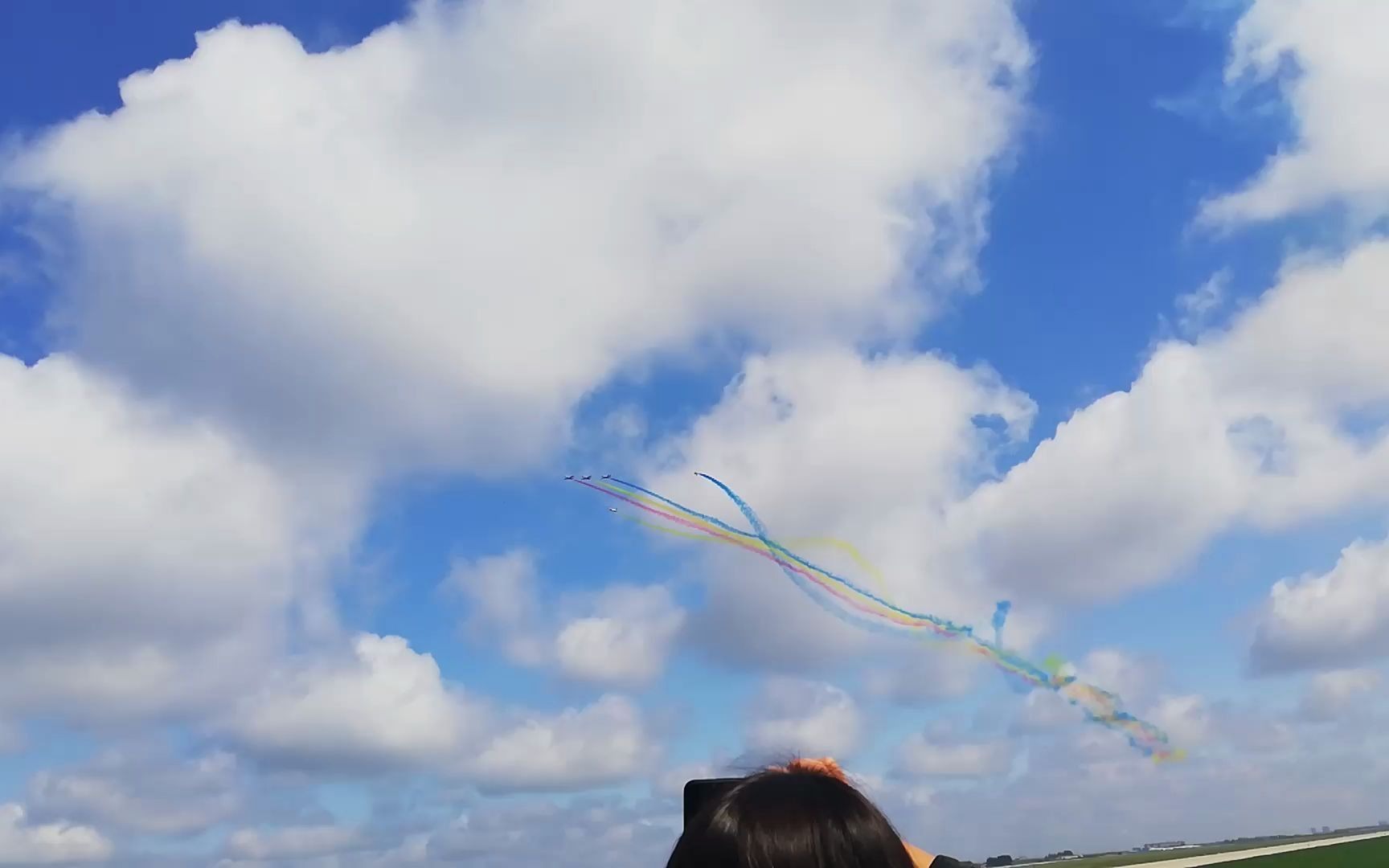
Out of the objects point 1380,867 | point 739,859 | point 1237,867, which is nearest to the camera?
point 739,859

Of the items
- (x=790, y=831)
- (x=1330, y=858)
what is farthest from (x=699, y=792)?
(x=1330, y=858)

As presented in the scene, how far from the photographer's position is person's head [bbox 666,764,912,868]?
142 inches

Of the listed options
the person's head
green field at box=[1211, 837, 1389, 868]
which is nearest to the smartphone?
the person's head

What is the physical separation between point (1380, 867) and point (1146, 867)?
139 feet

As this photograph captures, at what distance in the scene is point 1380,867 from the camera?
97062 millimetres

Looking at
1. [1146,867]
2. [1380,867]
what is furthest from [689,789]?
[1146,867]

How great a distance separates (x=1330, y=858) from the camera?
117750 mm

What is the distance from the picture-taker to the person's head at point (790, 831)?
3611 millimetres

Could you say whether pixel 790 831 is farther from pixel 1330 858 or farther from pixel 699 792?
pixel 1330 858

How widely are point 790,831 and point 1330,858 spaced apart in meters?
140

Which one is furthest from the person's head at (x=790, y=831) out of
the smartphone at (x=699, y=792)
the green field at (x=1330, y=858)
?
the green field at (x=1330, y=858)

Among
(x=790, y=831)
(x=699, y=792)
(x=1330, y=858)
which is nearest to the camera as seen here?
(x=790, y=831)

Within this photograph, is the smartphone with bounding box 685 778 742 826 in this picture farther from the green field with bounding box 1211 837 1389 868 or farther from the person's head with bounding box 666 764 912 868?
the green field with bounding box 1211 837 1389 868

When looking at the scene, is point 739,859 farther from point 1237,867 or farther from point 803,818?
point 1237,867
